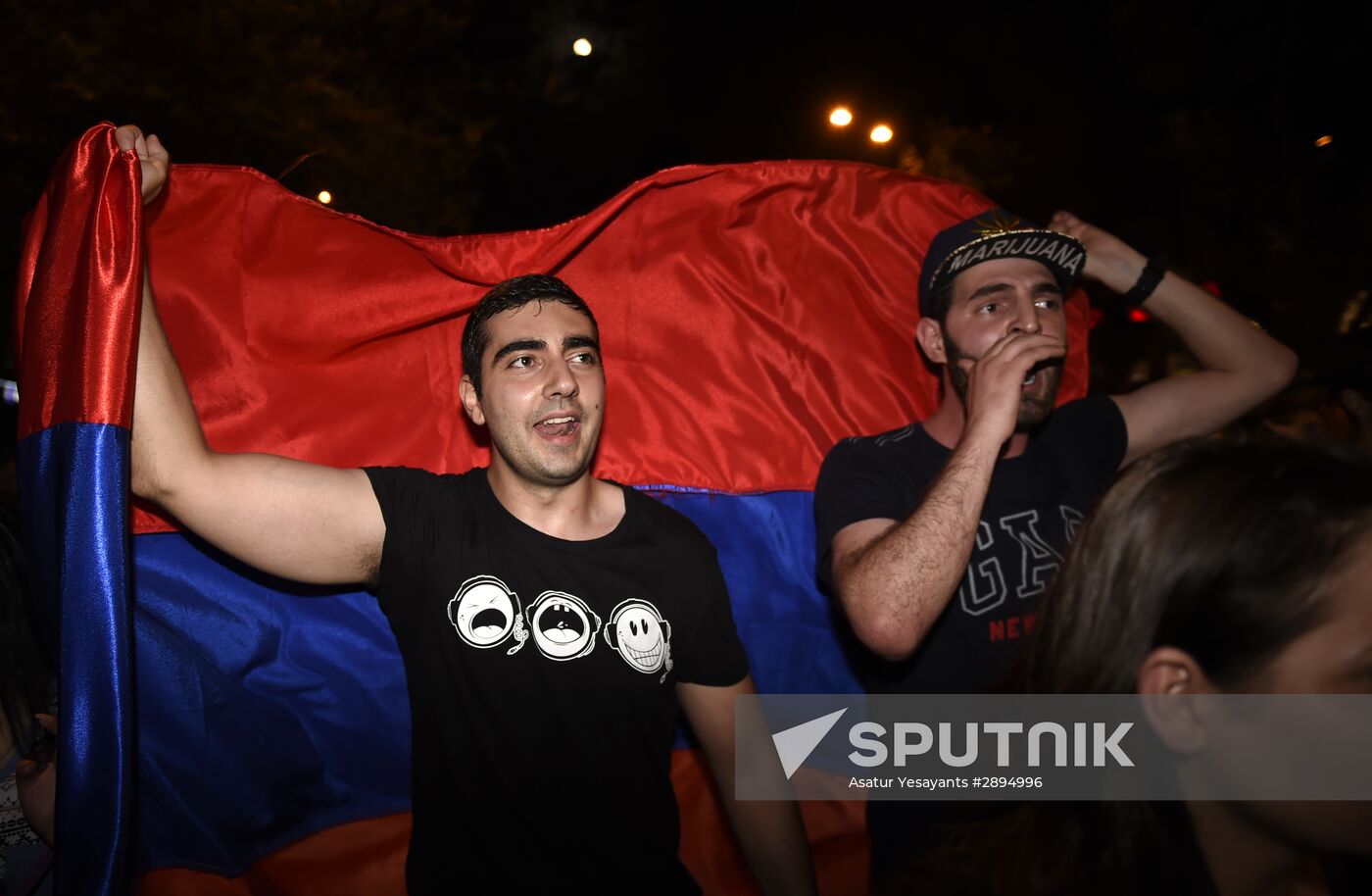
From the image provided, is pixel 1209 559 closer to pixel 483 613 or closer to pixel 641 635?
pixel 641 635

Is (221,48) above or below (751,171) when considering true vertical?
above

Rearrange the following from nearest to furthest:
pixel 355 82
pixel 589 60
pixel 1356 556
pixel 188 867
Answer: pixel 1356 556 < pixel 188 867 < pixel 355 82 < pixel 589 60

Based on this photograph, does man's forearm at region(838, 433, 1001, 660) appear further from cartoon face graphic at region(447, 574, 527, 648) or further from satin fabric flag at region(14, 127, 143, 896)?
satin fabric flag at region(14, 127, 143, 896)

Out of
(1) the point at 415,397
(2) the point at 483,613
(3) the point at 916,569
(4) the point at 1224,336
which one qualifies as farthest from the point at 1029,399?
(1) the point at 415,397

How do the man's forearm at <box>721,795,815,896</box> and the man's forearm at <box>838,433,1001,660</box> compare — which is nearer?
the man's forearm at <box>838,433,1001,660</box>

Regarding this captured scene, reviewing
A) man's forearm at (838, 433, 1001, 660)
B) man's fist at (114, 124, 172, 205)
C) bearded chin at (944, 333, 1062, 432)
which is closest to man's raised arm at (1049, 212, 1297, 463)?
bearded chin at (944, 333, 1062, 432)

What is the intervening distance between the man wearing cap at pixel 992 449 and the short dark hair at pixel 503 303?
0.95m

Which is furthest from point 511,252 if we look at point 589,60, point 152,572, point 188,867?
point 589,60

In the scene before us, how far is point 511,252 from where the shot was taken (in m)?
2.66

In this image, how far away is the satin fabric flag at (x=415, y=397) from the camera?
234cm

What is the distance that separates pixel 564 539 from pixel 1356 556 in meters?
1.66

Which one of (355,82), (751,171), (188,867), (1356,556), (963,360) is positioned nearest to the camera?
(1356,556)

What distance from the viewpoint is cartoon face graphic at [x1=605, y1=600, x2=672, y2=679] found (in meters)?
2.14

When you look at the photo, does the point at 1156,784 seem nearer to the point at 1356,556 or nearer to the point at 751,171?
the point at 1356,556
